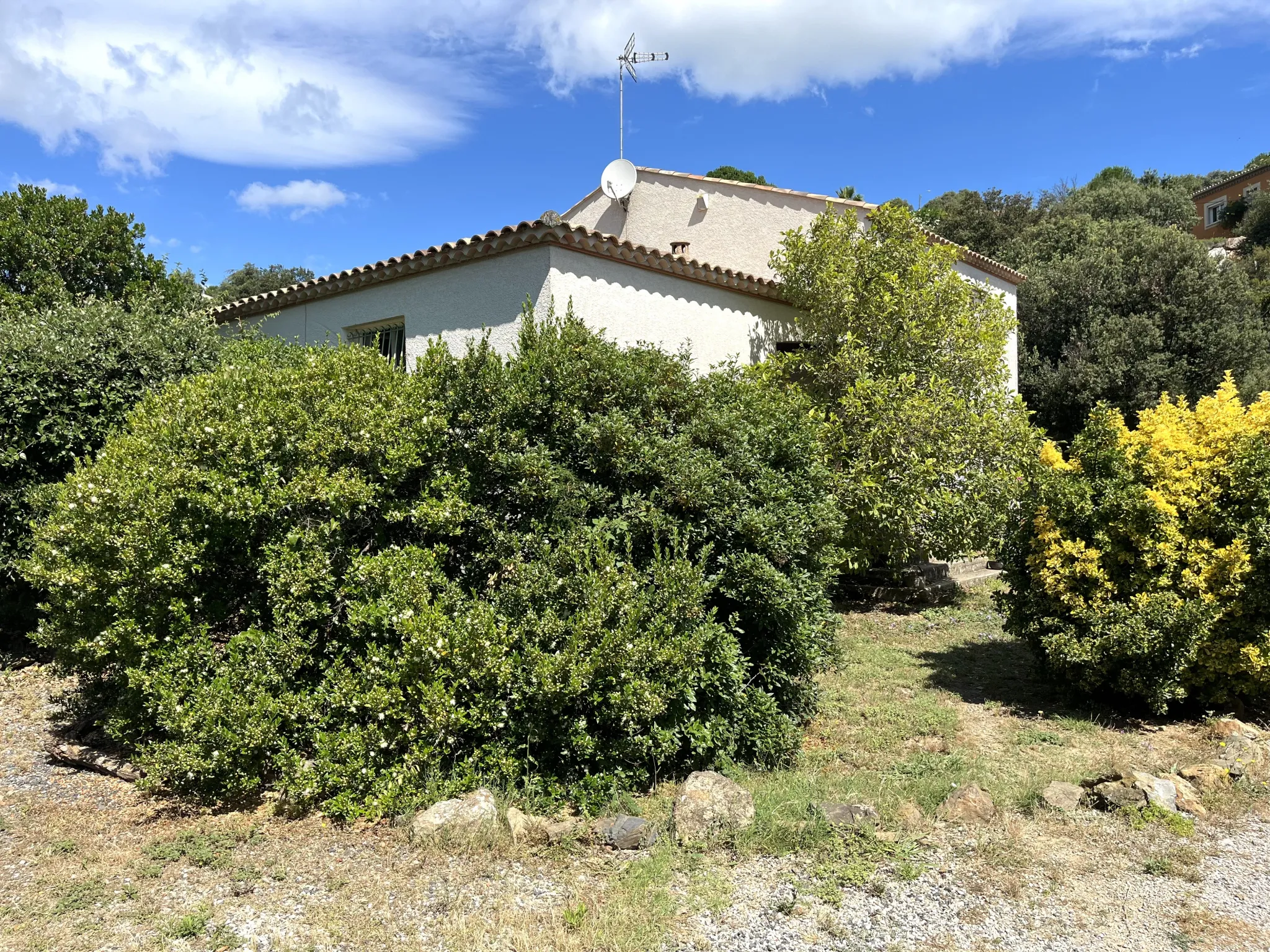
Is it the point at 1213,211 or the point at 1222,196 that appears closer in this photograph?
the point at 1222,196

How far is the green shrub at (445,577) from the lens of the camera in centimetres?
495

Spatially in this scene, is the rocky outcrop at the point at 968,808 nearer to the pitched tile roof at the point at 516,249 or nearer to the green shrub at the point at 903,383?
the green shrub at the point at 903,383

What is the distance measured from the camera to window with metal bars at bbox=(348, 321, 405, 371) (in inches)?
427

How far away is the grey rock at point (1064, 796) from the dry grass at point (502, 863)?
0.10 metres

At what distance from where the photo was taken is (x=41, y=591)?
823 centimetres

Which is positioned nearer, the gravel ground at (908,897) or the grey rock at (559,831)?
the gravel ground at (908,897)

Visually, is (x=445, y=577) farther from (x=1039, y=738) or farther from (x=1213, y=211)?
(x=1213, y=211)

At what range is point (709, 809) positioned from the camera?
4.68 meters

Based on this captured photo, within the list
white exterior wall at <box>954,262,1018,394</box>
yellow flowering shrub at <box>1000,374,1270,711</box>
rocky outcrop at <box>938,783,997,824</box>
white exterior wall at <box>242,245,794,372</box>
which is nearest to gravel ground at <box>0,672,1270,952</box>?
rocky outcrop at <box>938,783,997,824</box>

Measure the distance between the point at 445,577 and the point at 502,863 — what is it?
1821mm

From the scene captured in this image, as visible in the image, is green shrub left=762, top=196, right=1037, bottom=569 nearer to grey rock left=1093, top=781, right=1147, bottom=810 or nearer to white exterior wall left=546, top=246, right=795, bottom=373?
white exterior wall left=546, top=246, right=795, bottom=373

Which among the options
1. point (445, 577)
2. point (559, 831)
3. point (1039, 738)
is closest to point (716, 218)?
point (1039, 738)

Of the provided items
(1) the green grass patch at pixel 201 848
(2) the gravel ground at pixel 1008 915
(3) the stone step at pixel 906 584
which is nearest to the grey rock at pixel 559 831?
(2) the gravel ground at pixel 1008 915

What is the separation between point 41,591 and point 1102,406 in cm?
1009
